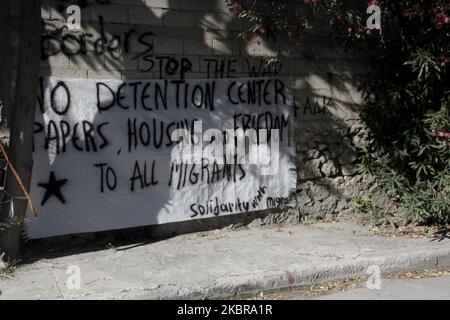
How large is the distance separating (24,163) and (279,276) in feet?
7.85

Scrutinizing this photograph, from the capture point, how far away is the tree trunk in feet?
15.8

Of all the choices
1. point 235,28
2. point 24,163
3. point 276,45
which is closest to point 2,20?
point 24,163

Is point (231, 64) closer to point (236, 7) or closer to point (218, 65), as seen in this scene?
point (218, 65)

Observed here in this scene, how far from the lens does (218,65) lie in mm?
6391

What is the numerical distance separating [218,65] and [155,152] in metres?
1.21

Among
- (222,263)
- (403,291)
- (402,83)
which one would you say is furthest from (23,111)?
(402,83)

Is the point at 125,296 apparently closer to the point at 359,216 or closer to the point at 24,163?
the point at 24,163

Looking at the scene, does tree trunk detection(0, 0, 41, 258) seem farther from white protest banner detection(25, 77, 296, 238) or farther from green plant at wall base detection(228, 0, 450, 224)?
green plant at wall base detection(228, 0, 450, 224)

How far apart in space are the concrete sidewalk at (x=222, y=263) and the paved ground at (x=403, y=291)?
0.28m

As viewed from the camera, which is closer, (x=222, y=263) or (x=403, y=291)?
(x=403, y=291)

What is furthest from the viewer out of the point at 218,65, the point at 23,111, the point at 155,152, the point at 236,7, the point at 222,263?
the point at 218,65

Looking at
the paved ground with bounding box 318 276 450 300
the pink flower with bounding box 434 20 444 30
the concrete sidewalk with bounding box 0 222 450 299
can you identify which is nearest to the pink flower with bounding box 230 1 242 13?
the pink flower with bounding box 434 20 444 30

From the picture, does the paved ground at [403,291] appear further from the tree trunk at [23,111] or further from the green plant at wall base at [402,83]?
the tree trunk at [23,111]

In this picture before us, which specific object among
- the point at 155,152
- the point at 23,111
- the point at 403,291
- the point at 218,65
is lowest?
the point at 403,291
